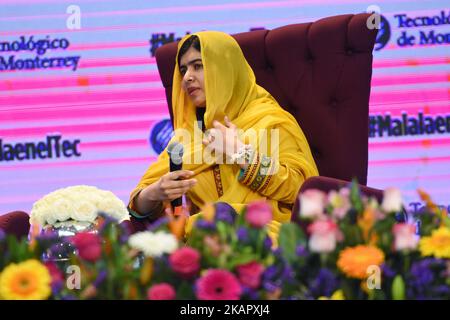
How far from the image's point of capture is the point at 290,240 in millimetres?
1004

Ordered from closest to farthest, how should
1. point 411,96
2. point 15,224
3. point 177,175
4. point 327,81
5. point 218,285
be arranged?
point 218,285, point 15,224, point 177,175, point 327,81, point 411,96

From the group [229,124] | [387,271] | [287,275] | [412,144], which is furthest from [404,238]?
[412,144]

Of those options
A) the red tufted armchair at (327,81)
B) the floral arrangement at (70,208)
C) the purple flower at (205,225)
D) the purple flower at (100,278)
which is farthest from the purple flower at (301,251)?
the red tufted armchair at (327,81)

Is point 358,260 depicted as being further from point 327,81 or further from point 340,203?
point 327,81

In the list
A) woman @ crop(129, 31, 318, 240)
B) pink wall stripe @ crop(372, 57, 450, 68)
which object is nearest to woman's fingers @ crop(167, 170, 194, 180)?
woman @ crop(129, 31, 318, 240)

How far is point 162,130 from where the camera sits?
10.9ft

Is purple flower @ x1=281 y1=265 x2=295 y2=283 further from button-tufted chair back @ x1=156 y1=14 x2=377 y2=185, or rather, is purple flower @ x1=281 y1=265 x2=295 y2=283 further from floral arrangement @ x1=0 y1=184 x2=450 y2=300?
button-tufted chair back @ x1=156 y1=14 x2=377 y2=185

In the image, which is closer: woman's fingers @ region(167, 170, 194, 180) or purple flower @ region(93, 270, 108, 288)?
purple flower @ region(93, 270, 108, 288)

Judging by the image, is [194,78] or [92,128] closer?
[194,78]

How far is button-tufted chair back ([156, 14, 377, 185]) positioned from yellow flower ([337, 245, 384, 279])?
1.50 meters

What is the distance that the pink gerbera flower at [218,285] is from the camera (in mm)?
917

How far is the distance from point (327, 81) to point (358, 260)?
1.62 m

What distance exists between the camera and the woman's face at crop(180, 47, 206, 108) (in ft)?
8.02

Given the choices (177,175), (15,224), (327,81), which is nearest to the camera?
(15,224)
